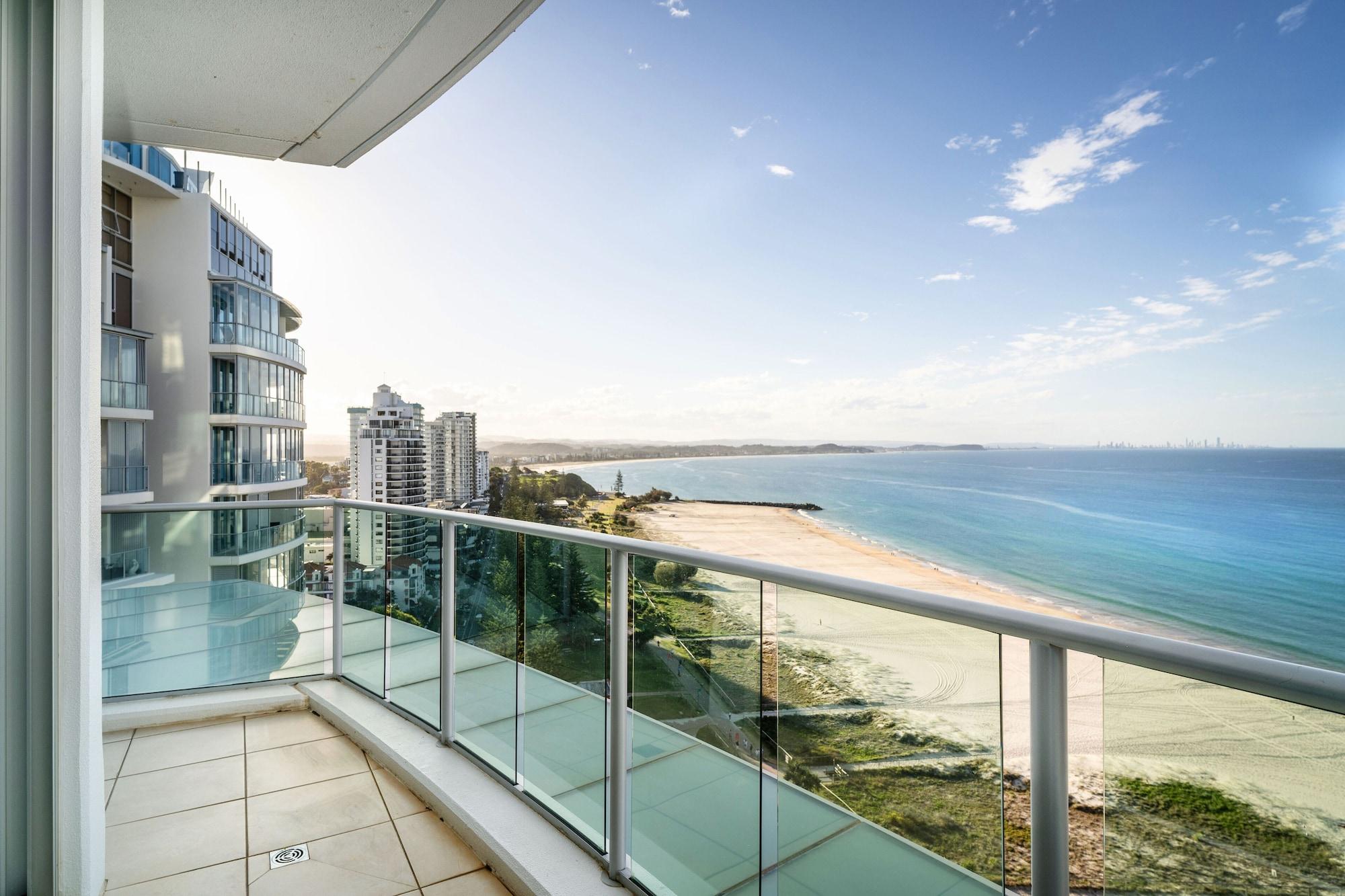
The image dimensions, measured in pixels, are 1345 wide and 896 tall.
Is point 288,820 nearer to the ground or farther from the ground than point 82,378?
nearer to the ground

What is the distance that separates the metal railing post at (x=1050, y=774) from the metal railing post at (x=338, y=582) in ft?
9.55

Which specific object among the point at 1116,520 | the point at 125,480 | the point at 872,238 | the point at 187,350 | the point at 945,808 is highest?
the point at 872,238

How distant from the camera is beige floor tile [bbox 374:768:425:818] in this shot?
6.54 ft

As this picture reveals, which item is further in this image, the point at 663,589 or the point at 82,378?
the point at 663,589

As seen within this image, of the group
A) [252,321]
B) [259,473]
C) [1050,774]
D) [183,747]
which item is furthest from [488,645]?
[252,321]

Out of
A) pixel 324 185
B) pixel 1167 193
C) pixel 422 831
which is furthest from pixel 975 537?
pixel 422 831

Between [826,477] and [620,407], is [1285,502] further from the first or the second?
[620,407]

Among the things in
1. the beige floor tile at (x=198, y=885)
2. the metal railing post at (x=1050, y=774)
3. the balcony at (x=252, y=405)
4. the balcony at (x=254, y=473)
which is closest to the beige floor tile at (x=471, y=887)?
the beige floor tile at (x=198, y=885)

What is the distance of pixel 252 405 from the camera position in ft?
61.9

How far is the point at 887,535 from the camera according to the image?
96.6ft

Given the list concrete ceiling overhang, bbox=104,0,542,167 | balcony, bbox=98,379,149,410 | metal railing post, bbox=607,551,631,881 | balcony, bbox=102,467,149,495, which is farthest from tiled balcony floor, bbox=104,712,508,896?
balcony, bbox=98,379,149,410

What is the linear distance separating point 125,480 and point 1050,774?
18438 millimetres

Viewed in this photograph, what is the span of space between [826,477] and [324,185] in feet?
85.9

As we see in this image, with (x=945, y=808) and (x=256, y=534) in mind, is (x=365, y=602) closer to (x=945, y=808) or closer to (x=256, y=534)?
(x=256, y=534)
